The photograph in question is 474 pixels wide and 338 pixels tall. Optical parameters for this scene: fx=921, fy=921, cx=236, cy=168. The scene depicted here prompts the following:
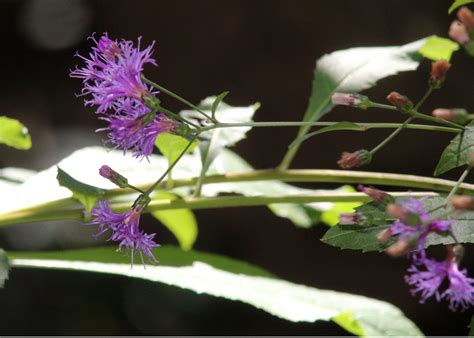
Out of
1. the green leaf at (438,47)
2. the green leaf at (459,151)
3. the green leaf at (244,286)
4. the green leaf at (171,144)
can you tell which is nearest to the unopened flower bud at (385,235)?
the green leaf at (459,151)

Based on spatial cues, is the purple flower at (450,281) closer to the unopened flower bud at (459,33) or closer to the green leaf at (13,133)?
the unopened flower bud at (459,33)

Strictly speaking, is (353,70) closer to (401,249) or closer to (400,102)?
(400,102)

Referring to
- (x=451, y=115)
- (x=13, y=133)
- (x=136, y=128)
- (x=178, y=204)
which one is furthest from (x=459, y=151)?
(x=13, y=133)

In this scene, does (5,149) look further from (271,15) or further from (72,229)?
(271,15)

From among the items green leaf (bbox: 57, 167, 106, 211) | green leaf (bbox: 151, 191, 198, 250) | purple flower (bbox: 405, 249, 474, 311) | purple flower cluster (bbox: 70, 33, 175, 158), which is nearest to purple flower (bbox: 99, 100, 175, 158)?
purple flower cluster (bbox: 70, 33, 175, 158)

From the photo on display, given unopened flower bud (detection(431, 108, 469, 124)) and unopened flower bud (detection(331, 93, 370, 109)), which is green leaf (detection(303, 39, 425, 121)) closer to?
unopened flower bud (detection(331, 93, 370, 109))

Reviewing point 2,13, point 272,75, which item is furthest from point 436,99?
point 2,13
